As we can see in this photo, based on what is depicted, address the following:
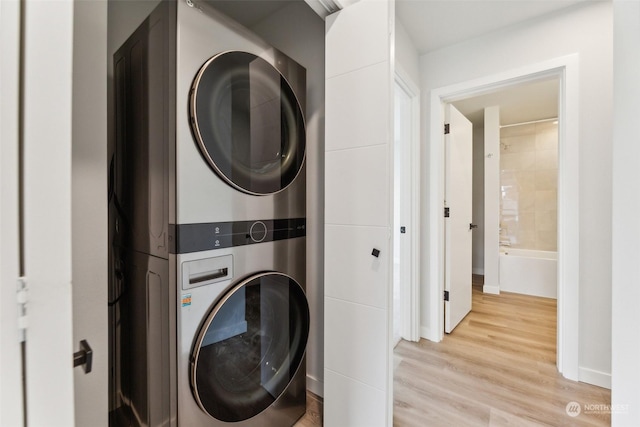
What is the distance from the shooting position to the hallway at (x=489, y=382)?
1.39 m

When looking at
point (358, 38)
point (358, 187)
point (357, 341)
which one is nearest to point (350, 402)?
point (357, 341)

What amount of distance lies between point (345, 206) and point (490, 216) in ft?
10.3

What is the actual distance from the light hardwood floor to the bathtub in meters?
0.93

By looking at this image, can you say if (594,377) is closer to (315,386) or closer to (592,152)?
(592,152)

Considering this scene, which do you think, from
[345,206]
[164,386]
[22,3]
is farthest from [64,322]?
[345,206]

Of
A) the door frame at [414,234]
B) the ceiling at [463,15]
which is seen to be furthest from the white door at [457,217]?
the ceiling at [463,15]

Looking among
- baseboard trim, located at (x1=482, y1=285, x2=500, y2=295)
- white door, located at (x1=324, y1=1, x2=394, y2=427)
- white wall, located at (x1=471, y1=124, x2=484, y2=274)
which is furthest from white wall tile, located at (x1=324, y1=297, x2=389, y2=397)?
white wall, located at (x1=471, y1=124, x2=484, y2=274)

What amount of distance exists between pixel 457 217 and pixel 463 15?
5.05 feet

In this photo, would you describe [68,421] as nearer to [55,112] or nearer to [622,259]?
[55,112]

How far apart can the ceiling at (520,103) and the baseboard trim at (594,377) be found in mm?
2406

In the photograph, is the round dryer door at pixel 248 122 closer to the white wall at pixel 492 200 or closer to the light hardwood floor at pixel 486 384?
the light hardwood floor at pixel 486 384

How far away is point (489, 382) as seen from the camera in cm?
165

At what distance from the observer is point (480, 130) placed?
13.8 ft

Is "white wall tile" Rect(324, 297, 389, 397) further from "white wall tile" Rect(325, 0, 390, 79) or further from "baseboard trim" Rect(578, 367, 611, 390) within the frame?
"baseboard trim" Rect(578, 367, 611, 390)
